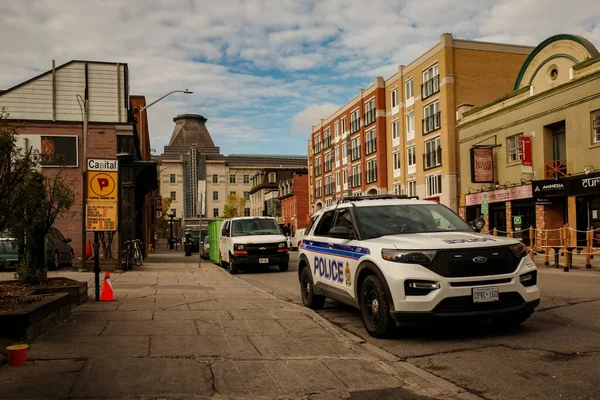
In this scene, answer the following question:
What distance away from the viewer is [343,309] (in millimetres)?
10047

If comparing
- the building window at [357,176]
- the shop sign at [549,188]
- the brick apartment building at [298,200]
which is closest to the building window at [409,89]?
the building window at [357,176]

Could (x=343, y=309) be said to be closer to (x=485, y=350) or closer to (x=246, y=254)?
(x=485, y=350)

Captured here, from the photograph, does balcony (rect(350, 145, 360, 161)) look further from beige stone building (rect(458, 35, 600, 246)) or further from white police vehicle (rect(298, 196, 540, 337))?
white police vehicle (rect(298, 196, 540, 337))

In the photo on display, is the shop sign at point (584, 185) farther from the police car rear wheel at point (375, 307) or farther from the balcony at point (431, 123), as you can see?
the police car rear wheel at point (375, 307)

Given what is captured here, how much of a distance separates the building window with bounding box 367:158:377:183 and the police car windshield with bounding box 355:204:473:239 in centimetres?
4584

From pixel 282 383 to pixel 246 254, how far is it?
15439 millimetres

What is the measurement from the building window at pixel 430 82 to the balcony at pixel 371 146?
9541 millimetres

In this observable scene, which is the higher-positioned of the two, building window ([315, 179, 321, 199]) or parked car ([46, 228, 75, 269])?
building window ([315, 179, 321, 199])

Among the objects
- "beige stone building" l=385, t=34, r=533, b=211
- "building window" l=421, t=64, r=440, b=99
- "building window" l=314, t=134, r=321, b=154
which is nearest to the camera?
"beige stone building" l=385, t=34, r=533, b=211

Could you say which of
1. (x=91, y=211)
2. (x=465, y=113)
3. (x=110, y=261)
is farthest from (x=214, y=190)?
(x=91, y=211)

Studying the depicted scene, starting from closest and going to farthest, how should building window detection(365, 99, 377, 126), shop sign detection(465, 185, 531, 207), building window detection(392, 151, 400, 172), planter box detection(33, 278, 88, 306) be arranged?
planter box detection(33, 278, 88, 306)
shop sign detection(465, 185, 531, 207)
building window detection(392, 151, 400, 172)
building window detection(365, 99, 377, 126)

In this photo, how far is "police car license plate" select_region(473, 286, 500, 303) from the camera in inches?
261

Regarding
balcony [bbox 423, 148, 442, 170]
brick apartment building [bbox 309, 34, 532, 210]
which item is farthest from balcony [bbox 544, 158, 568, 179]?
balcony [bbox 423, 148, 442, 170]

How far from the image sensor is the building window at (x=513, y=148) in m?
31.8
